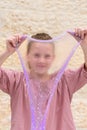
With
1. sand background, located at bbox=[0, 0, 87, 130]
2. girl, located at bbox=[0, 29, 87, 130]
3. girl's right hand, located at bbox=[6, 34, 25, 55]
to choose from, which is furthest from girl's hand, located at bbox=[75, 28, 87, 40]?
sand background, located at bbox=[0, 0, 87, 130]

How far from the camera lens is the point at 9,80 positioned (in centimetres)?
100

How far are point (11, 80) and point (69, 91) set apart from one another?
15cm

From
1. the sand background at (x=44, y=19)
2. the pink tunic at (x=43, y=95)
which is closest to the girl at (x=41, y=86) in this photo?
the pink tunic at (x=43, y=95)

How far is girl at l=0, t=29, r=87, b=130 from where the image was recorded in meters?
0.99

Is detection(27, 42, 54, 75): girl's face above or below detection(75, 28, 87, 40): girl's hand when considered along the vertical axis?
below

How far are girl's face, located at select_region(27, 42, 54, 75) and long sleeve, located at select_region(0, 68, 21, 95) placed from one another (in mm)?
51

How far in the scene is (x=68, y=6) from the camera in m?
1.75

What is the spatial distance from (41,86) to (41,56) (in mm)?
77

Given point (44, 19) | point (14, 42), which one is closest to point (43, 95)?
point (14, 42)

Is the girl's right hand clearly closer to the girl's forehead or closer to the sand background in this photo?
the girl's forehead

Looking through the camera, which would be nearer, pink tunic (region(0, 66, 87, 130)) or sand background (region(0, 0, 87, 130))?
pink tunic (region(0, 66, 87, 130))

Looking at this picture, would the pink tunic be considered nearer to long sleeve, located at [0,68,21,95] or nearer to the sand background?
long sleeve, located at [0,68,21,95]

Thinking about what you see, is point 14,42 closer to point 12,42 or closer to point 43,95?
point 12,42

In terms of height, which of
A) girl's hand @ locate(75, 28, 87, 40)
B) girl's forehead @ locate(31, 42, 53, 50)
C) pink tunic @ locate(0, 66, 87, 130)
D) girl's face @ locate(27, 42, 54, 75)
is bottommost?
pink tunic @ locate(0, 66, 87, 130)
